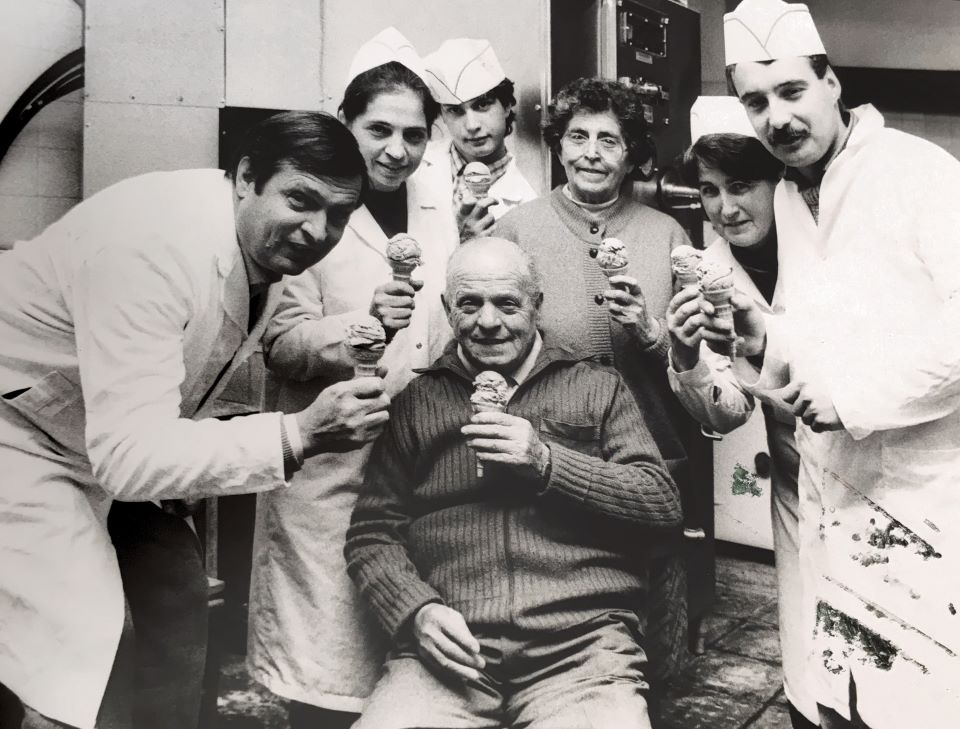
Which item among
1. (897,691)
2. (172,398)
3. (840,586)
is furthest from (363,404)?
(897,691)

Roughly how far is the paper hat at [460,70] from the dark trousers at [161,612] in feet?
4.28

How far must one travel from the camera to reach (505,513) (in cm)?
220

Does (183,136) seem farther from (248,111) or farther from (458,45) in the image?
(458,45)

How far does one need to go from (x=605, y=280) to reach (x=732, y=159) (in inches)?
19.7

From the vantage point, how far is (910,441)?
225 cm

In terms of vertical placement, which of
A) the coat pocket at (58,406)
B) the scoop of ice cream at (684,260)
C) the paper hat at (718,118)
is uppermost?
the paper hat at (718,118)

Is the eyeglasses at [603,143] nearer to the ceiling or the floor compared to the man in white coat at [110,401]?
nearer to the ceiling

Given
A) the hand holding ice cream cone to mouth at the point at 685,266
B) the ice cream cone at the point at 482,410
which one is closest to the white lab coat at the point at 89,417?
the ice cream cone at the point at 482,410

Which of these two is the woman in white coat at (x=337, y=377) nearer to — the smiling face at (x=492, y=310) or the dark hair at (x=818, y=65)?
the smiling face at (x=492, y=310)

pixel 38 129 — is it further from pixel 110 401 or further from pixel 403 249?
pixel 403 249

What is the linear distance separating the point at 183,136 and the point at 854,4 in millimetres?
1880

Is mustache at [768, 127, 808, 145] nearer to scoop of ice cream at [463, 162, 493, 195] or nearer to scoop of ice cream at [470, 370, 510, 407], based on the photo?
scoop of ice cream at [463, 162, 493, 195]

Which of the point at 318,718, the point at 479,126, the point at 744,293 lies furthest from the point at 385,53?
the point at 318,718

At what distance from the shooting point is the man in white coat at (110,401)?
1989 mm
